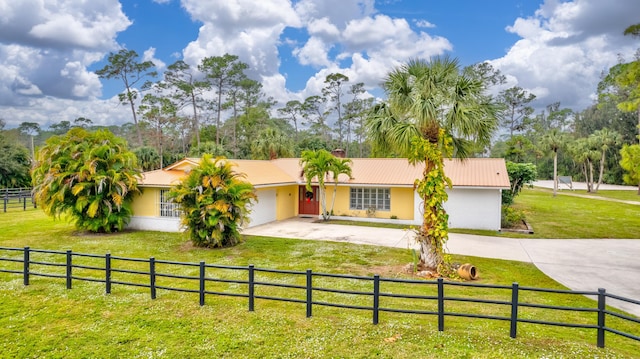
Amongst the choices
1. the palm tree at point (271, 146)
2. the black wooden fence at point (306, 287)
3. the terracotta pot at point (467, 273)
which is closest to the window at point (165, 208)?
the black wooden fence at point (306, 287)

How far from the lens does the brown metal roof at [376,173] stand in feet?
60.5

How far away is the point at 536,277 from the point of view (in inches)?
415

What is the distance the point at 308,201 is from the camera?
23.0 metres

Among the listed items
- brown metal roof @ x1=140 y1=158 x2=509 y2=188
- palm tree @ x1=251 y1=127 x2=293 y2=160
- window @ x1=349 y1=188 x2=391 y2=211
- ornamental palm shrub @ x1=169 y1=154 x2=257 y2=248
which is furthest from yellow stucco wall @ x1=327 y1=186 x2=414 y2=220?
palm tree @ x1=251 y1=127 x2=293 y2=160

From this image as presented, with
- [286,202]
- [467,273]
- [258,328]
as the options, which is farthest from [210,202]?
[286,202]

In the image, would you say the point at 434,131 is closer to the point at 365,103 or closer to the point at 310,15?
the point at 310,15

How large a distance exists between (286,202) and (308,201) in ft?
5.10

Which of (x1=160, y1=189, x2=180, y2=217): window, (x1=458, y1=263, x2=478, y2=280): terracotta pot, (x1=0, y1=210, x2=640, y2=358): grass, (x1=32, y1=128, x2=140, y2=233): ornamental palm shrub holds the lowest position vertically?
(x1=0, y1=210, x2=640, y2=358): grass

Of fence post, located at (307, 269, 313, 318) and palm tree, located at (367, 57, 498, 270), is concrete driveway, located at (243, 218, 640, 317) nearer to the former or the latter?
palm tree, located at (367, 57, 498, 270)

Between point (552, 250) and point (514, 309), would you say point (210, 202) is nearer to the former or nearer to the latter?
point (514, 309)

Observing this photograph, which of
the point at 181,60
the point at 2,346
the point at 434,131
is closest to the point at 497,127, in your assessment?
the point at 434,131

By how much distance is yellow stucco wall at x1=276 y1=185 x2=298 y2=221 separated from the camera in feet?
69.6

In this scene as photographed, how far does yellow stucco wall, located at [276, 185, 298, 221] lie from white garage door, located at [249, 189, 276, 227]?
49 centimetres

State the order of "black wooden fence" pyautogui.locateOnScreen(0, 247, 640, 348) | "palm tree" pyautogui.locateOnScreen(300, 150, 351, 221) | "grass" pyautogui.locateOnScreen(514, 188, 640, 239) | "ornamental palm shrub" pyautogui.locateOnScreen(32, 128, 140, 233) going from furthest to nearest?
"palm tree" pyautogui.locateOnScreen(300, 150, 351, 221) → "grass" pyautogui.locateOnScreen(514, 188, 640, 239) → "ornamental palm shrub" pyautogui.locateOnScreen(32, 128, 140, 233) → "black wooden fence" pyautogui.locateOnScreen(0, 247, 640, 348)
